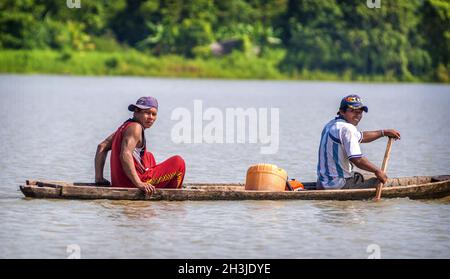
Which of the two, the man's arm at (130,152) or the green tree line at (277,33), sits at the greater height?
the green tree line at (277,33)

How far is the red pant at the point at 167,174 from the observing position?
39.6 feet

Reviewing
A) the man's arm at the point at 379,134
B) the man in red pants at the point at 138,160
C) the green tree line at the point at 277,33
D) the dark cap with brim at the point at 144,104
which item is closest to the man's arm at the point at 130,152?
the man in red pants at the point at 138,160

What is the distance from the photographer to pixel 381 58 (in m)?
53.9

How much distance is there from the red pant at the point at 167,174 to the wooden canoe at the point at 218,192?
0.17 metres

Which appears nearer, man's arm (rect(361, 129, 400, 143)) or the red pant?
the red pant

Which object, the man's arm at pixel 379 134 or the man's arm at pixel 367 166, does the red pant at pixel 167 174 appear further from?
the man's arm at pixel 379 134

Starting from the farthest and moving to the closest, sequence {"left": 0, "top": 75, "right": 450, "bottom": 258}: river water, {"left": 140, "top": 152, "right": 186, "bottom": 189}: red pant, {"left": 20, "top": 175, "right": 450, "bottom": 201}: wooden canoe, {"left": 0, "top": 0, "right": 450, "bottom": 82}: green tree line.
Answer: {"left": 0, "top": 0, "right": 450, "bottom": 82}: green tree line, {"left": 140, "top": 152, "right": 186, "bottom": 189}: red pant, {"left": 20, "top": 175, "right": 450, "bottom": 201}: wooden canoe, {"left": 0, "top": 75, "right": 450, "bottom": 258}: river water

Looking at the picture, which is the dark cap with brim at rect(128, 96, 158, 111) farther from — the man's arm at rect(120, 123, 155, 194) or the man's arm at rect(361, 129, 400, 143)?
the man's arm at rect(361, 129, 400, 143)

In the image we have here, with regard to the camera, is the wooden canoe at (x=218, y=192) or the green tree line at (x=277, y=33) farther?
the green tree line at (x=277, y=33)

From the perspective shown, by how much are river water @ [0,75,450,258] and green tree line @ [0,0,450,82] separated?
21.0 meters

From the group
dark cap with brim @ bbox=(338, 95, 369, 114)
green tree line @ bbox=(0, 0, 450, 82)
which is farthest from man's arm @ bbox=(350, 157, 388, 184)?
green tree line @ bbox=(0, 0, 450, 82)

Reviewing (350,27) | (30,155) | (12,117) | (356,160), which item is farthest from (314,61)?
(356,160)

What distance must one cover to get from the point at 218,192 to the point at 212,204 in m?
0.14

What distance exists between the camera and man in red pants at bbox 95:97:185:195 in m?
11.8
